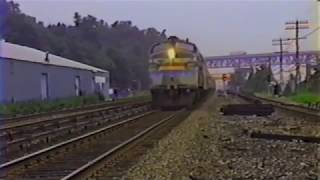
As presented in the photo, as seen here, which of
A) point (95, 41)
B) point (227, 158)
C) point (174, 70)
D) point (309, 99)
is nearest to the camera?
point (227, 158)

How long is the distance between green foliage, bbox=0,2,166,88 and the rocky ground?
42.8 meters

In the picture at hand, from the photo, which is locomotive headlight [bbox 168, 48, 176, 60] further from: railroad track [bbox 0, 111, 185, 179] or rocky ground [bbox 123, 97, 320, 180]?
rocky ground [bbox 123, 97, 320, 180]

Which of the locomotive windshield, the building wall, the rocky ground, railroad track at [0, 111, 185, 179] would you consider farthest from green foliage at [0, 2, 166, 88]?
the rocky ground

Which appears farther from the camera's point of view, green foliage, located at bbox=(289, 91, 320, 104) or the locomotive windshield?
green foliage, located at bbox=(289, 91, 320, 104)

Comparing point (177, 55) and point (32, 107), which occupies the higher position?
point (177, 55)

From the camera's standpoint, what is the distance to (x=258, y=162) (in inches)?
420

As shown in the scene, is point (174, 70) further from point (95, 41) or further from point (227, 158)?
point (95, 41)

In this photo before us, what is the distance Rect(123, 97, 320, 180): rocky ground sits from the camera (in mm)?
9422

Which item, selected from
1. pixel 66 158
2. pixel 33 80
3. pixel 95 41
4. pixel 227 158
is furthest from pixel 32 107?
pixel 95 41

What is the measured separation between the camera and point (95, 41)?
103 m

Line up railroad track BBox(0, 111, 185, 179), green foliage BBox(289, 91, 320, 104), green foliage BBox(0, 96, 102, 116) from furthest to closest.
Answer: green foliage BBox(289, 91, 320, 104) < green foliage BBox(0, 96, 102, 116) < railroad track BBox(0, 111, 185, 179)

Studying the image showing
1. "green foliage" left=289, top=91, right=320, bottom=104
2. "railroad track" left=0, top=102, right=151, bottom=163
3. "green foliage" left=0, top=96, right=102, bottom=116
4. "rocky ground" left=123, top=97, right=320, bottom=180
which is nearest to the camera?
"rocky ground" left=123, top=97, right=320, bottom=180

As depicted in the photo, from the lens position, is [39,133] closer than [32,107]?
Yes

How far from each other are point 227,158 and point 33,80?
34701 millimetres
